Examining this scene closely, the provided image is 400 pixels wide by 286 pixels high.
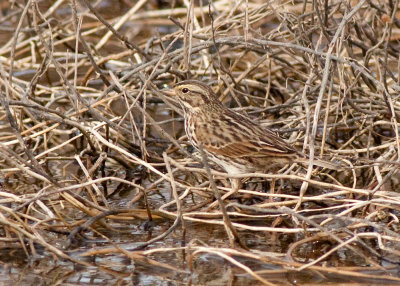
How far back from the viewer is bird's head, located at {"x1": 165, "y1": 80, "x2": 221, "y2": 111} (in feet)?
22.8

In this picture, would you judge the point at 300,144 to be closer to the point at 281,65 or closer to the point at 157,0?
the point at 281,65

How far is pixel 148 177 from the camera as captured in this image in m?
7.50

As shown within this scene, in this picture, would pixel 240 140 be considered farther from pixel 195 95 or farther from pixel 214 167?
pixel 214 167

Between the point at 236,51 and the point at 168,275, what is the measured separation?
460 cm

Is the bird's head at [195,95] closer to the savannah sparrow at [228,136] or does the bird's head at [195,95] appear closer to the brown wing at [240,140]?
the savannah sparrow at [228,136]

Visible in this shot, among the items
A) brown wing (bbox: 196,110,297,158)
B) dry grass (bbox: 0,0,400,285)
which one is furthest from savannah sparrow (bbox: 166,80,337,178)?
dry grass (bbox: 0,0,400,285)

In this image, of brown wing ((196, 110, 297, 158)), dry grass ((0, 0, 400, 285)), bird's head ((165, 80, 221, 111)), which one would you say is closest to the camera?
dry grass ((0, 0, 400, 285))

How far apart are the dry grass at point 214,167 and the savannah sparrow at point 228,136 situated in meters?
0.16

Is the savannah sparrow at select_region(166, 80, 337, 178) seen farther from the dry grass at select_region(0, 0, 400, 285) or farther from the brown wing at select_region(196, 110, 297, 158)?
the dry grass at select_region(0, 0, 400, 285)

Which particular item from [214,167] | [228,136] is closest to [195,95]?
[228,136]

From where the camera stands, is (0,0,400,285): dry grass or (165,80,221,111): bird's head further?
(165,80,221,111): bird's head

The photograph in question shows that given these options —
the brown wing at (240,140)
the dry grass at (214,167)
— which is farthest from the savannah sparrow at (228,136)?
the dry grass at (214,167)

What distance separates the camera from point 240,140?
260 inches

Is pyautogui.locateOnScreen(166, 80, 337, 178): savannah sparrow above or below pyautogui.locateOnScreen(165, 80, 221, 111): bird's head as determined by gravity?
below
